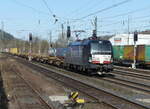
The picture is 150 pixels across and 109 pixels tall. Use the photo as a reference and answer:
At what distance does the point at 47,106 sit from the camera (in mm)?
11852

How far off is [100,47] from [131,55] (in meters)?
18.4

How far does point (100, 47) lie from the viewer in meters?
24.8

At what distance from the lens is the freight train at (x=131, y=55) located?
126 ft

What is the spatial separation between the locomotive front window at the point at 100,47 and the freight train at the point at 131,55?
47.3 feet

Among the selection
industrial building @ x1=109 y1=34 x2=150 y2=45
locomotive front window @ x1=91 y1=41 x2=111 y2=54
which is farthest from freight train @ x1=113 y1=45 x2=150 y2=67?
industrial building @ x1=109 y1=34 x2=150 y2=45

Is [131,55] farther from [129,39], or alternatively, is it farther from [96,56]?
[129,39]

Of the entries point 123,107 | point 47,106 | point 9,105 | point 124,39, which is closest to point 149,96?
point 123,107

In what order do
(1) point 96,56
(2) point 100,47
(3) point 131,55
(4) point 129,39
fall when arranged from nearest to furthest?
(1) point 96,56 → (2) point 100,47 → (3) point 131,55 → (4) point 129,39

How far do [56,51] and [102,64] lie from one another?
22.0 m

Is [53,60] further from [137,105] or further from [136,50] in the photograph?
[137,105]

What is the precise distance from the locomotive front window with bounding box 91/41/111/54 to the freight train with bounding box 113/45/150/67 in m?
14.4

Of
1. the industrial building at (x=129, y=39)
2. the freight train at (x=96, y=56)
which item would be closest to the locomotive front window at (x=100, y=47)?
the freight train at (x=96, y=56)

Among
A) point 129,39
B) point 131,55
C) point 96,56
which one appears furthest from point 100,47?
point 129,39

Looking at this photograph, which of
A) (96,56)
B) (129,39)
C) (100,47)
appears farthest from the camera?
(129,39)
